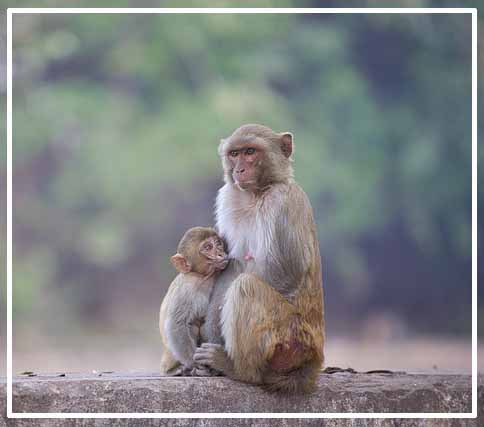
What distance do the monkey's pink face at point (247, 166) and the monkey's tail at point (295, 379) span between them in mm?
1620

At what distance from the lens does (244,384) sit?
8523 millimetres

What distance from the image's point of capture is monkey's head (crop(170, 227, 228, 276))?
8.78 metres

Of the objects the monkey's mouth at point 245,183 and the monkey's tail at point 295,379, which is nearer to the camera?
the monkey's tail at point 295,379

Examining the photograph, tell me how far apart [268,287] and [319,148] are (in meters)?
19.7

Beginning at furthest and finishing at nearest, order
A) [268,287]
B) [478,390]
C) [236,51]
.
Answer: [236,51] → [478,390] → [268,287]

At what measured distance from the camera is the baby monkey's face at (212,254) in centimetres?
878

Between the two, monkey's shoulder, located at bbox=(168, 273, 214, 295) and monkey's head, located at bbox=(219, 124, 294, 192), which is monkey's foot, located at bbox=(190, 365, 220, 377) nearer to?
monkey's shoulder, located at bbox=(168, 273, 214, 295)

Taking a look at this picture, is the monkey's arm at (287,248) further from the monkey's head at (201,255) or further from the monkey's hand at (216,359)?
the monkey's hand at (216,359)

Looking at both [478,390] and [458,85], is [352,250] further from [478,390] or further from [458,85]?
[478,390]

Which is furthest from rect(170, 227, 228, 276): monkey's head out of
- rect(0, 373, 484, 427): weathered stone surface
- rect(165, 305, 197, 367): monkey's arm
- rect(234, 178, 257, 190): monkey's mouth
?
rect(0, 373, 484, 427): weathered stone surface

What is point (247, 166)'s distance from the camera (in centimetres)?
871

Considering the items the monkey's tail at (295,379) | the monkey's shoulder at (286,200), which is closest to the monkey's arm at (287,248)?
the monkey's shoulder at (286,200)

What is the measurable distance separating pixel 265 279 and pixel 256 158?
1.05 metres

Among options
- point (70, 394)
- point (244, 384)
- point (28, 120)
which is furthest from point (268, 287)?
point (28, 120)
